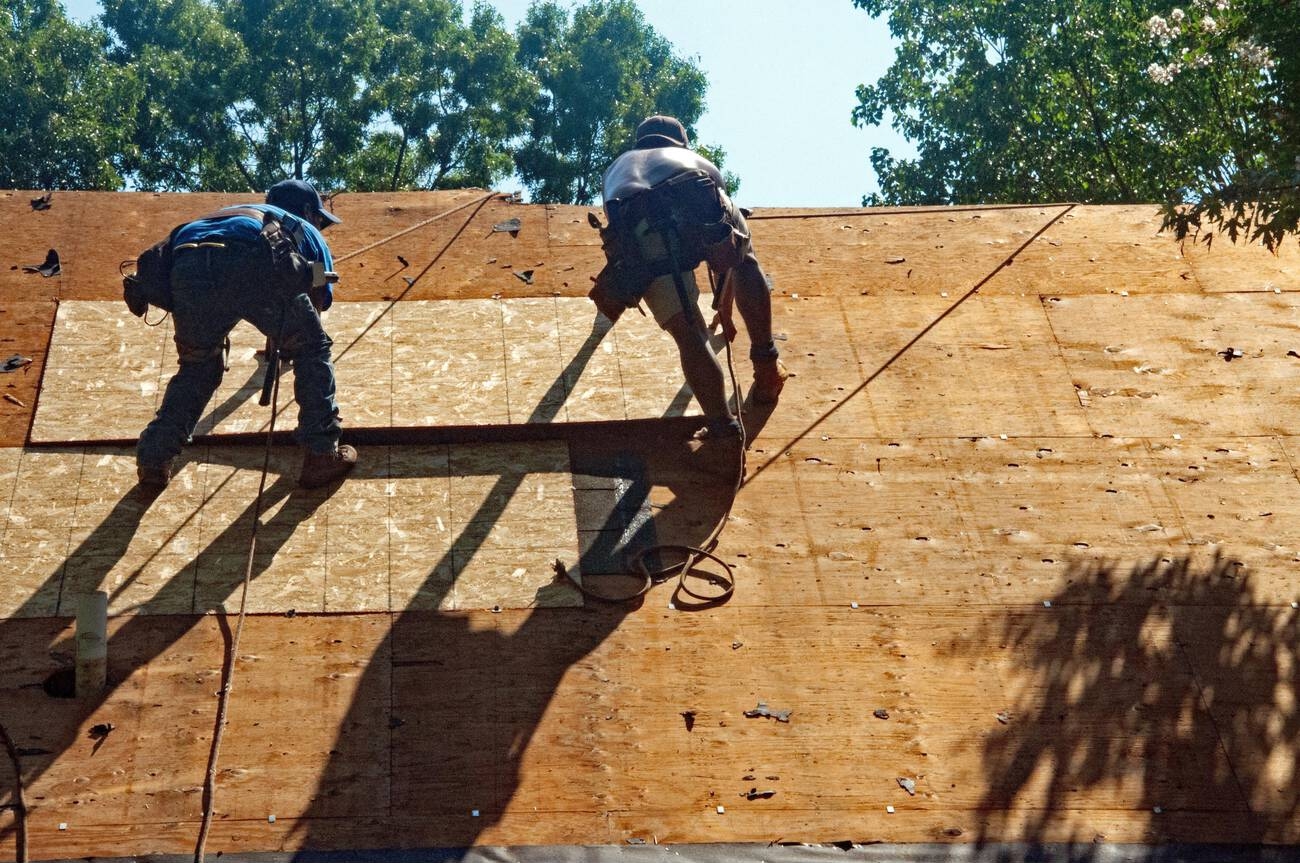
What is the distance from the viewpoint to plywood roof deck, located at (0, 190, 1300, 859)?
553 cm

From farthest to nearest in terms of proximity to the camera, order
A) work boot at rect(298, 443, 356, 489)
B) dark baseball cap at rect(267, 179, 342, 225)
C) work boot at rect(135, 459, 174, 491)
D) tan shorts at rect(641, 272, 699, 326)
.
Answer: dark baseball cap at rect(267, 179, 342, 225) → tan shorts at rect(641, 272, 699, 326) → work boot at rect(298, 443, 356, 489) → work boot at rect(135, 459, 174, 491)

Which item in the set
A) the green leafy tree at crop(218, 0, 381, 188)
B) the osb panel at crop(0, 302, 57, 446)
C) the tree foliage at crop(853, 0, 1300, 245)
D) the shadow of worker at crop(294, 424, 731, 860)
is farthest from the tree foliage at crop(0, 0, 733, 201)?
the shadow of worker at crop(294, 424, 731, 860)

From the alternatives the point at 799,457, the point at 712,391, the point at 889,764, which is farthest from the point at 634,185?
the point at 889,764

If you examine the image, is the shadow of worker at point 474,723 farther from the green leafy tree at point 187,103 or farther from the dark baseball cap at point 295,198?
the green leafy tree at point 187,103

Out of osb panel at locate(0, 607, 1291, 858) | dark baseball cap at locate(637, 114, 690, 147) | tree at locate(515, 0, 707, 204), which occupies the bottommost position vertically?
osb panel at locate(0, 607, 1291, 858)

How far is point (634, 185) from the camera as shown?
23.0ft

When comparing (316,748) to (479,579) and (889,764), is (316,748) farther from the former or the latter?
(889,764)

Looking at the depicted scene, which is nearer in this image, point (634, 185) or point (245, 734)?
point (245, 734)

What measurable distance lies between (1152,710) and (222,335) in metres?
4.29

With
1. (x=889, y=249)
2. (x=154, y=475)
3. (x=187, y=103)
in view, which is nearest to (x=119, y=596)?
(x=154, y=475)

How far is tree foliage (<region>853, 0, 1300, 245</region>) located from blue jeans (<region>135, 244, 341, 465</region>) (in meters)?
10.8

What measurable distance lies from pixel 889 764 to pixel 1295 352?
13.1 feet

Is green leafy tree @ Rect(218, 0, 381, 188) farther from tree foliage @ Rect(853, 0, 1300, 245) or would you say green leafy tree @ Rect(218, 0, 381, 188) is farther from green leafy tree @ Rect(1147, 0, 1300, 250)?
green leafy tree @ Rect(1147, 0, 1300, 250)

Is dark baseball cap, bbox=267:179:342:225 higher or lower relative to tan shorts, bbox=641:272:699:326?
higher
